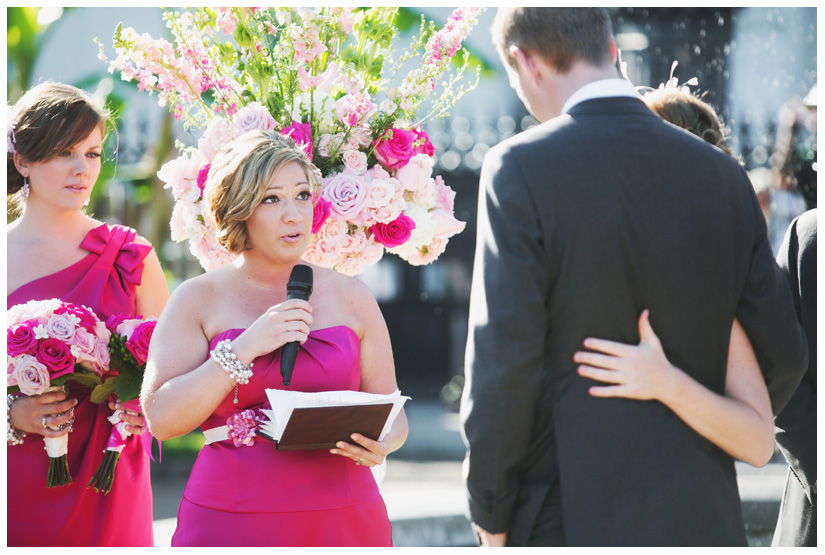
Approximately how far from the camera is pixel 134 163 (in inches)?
439

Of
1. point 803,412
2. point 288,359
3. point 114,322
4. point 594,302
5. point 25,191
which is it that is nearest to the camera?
point 594,302

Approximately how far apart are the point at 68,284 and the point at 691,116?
8.35ft

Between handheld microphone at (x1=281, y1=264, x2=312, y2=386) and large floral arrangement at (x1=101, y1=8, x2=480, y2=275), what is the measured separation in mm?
415

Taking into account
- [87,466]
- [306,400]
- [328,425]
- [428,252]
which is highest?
[428,252]

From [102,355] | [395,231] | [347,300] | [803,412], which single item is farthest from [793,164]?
[102,355]

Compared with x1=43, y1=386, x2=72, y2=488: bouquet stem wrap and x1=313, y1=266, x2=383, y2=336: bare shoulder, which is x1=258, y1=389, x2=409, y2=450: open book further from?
x1=43, y1=386, x2=72, y2=488: bouquet stem wrap

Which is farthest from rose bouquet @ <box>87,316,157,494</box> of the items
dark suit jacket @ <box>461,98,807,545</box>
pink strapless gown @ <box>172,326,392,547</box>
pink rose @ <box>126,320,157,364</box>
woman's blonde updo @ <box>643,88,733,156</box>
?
woman's blonde updo @ <box>643,88,733,156</box>

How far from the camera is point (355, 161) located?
329 cm

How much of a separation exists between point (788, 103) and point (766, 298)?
823 cm

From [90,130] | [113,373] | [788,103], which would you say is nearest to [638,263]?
[113,373]

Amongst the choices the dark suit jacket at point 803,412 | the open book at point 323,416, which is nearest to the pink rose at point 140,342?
the open book at point 323,416

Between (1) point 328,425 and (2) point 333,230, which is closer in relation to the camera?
(1) point 328,425

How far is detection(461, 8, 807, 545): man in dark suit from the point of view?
2229 mm

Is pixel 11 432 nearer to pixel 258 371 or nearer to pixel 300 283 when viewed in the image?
pixel 258 371
